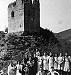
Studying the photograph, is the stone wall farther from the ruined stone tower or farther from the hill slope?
the hill slope

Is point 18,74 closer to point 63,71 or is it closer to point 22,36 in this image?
point 63,71

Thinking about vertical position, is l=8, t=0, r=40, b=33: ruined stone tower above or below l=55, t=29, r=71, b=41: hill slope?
above

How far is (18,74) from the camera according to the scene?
10508mm

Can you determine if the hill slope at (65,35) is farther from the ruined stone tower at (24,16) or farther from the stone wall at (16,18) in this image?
the stone wall at (16,18)

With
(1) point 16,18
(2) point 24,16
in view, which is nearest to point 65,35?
(1) point 16,18

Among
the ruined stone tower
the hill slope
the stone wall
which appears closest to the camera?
the ruined stone tower

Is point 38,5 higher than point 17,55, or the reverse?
point 38,5

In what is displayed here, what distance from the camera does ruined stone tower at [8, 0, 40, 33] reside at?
117ft

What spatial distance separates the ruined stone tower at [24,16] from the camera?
35.7 meters

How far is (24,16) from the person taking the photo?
35.6 metres

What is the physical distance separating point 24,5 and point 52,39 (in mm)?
8048

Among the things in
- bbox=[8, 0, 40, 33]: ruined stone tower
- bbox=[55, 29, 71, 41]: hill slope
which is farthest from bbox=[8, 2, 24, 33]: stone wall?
bbox=[55, 29, 71, 41]: hill slope

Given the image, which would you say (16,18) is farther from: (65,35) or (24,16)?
(65,35)

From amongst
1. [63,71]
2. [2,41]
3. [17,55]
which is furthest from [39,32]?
[63,71]
